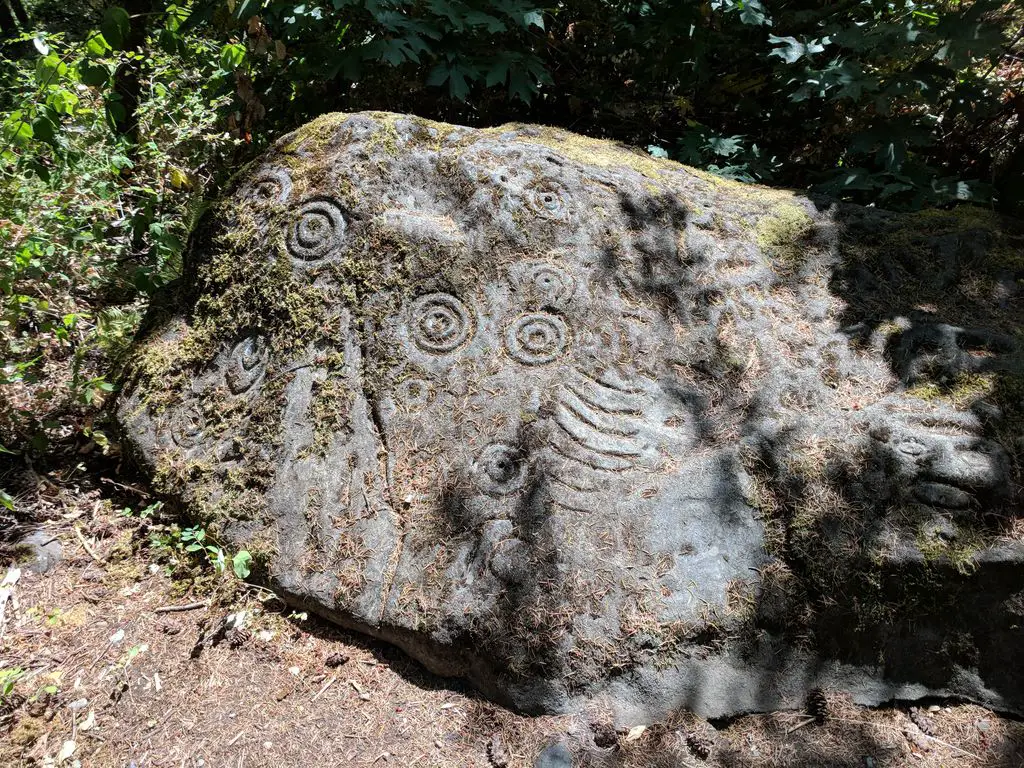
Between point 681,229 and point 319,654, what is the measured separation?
293cm

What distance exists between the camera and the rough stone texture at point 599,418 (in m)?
2.68

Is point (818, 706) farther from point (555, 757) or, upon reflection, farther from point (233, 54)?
point (233, 54)

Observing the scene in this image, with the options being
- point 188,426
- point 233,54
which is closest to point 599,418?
point 188,426

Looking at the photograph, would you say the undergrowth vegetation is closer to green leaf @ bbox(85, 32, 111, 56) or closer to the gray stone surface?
green leaf @ bbox(85, 32, 111, 56)

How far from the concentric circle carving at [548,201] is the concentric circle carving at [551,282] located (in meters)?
0.32

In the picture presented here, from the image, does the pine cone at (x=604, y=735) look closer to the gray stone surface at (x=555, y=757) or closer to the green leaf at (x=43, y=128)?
the gray stone surface at (x=555, y=757)

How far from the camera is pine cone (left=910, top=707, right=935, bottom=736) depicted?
2607mm

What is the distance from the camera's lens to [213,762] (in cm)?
260

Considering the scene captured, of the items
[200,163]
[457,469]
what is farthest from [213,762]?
[200,163]

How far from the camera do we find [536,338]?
335 centimetres

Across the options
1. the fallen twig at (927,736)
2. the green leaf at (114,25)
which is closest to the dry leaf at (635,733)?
the fallen twig at (927,736)

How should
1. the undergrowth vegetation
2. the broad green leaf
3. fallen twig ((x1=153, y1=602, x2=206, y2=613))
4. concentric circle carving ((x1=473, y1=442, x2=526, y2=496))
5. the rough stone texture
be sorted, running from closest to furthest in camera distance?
the rough stone texture → concentric circle carving ((x1=473, y1=442, x2=526, y2=496)) → fallen twig ((x1=153, y1=602, x2=206, y2=613)) → the undergrowth vegetation → the broad green leaf

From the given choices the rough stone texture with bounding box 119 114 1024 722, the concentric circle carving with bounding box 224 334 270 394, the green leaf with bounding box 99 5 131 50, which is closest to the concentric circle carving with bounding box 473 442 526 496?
the rough stone texture with bounding box 119 114 1024 722

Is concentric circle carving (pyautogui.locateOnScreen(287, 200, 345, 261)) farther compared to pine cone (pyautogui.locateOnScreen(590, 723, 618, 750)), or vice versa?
concentric circle carving (pyautogui.locateOnScreen(287, 200, 345, 261))
